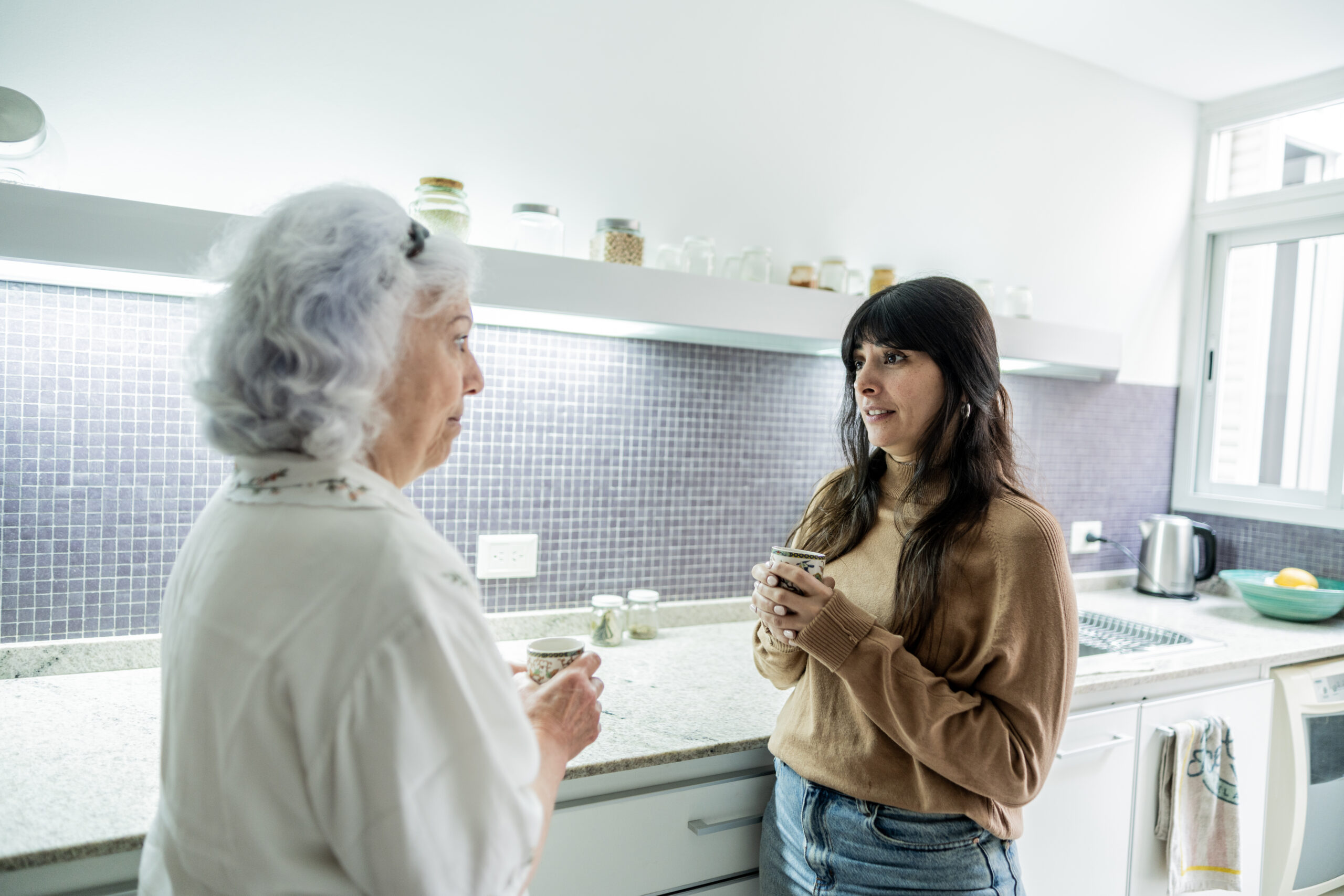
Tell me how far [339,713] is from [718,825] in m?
0.97

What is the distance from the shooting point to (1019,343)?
2074 millimetres

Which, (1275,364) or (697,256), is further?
(1275,364)

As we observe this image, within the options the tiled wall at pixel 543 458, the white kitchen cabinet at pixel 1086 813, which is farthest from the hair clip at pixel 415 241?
the white kitchen cabinet at pixel 1086 813

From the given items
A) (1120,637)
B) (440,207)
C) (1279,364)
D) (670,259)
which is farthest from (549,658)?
(1279,364)

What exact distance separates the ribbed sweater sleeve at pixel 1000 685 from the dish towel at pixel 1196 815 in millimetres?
1058

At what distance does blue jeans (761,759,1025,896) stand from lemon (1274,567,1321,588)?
179 centimetres

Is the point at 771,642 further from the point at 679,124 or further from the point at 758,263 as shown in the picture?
the point at 679,124

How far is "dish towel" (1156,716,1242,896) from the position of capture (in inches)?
73.2

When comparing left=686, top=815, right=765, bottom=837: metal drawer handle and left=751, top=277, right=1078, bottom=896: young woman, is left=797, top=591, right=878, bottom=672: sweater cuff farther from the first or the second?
left=686, top=815, right=765, bottom=837: metal drawer handle

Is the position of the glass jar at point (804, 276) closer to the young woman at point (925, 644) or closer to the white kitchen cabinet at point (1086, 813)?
the young woman at point (925, 644)

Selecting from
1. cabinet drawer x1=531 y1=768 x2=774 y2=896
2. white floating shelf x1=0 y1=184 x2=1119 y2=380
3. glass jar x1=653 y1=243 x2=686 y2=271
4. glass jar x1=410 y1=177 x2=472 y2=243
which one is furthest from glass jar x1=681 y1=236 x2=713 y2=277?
cabinet drawer x1=531 y1=768 x2=774 y2=896

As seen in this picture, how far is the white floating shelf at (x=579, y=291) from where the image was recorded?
1.16 m

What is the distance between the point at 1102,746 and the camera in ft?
5.74

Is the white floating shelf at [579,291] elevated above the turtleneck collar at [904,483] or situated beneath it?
elevated above
